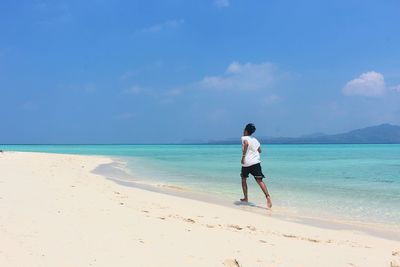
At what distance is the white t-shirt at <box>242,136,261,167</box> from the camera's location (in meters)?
9.73

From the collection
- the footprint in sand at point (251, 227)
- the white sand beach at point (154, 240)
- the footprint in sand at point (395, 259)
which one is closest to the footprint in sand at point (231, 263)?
the white sand beach at point (154, 240)

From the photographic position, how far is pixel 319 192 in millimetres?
12406

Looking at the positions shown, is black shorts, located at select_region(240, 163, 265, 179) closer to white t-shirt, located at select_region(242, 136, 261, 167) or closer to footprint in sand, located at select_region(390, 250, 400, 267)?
white t-shirt, located at select_region(242, 136, 261, 167)

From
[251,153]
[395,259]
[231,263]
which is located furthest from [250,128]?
[231,263]

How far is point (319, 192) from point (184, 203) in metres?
5.10

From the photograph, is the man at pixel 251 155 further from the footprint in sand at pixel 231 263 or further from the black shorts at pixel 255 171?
the footprint in sand at pixel 231 263

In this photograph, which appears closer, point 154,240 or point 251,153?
point 154,240

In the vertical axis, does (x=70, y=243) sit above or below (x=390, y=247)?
above

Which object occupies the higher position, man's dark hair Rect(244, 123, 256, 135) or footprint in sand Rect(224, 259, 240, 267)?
man's dark hair Rect(244, 123, 256, 135)

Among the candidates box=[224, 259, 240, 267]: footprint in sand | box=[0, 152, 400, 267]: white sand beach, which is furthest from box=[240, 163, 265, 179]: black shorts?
box=[224, 259, 240, 267]: footprint in sand

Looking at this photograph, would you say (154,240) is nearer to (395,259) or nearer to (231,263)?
(231,263)

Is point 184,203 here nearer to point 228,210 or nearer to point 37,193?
point 228,210

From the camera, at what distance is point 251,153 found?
982 cm

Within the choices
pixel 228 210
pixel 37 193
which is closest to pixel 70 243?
pixel 37 193
